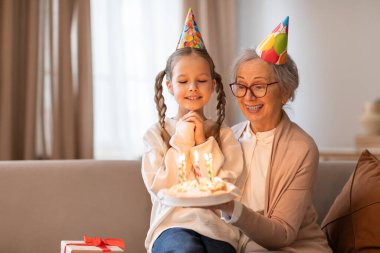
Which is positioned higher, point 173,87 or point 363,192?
point 173,87

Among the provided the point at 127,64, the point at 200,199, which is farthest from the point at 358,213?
the point at 127,64

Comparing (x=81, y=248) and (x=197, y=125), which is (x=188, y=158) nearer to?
(x=197, y=125)

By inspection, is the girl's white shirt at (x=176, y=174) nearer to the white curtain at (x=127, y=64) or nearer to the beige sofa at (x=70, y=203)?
the beige sofa at (x=70, y=203)

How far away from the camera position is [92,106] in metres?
4.77

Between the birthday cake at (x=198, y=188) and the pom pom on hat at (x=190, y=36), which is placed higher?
the pom pom on hat at (x=190, y=36)

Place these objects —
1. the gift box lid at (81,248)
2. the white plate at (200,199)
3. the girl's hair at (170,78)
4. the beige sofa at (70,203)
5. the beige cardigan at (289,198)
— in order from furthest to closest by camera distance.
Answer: the beige sofa at (70,203)
the girl's hair at (170,78)
the beige cardigan at (289,198)
the gift box lid at (81,248)
the white plate at (200,199)

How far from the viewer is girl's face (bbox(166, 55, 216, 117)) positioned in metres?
2.54

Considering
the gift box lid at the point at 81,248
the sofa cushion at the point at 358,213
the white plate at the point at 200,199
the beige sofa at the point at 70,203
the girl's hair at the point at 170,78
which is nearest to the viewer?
the white plate at the point at 200,199

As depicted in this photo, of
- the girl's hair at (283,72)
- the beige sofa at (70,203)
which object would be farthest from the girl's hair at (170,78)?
the beige sofa at (70,203)

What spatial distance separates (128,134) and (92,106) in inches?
13.4

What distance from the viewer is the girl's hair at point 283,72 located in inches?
106

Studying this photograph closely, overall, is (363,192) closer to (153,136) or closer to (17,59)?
(153,136)

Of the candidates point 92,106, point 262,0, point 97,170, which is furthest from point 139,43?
point 97,170

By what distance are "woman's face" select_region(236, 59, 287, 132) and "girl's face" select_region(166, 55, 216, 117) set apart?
158 mm
